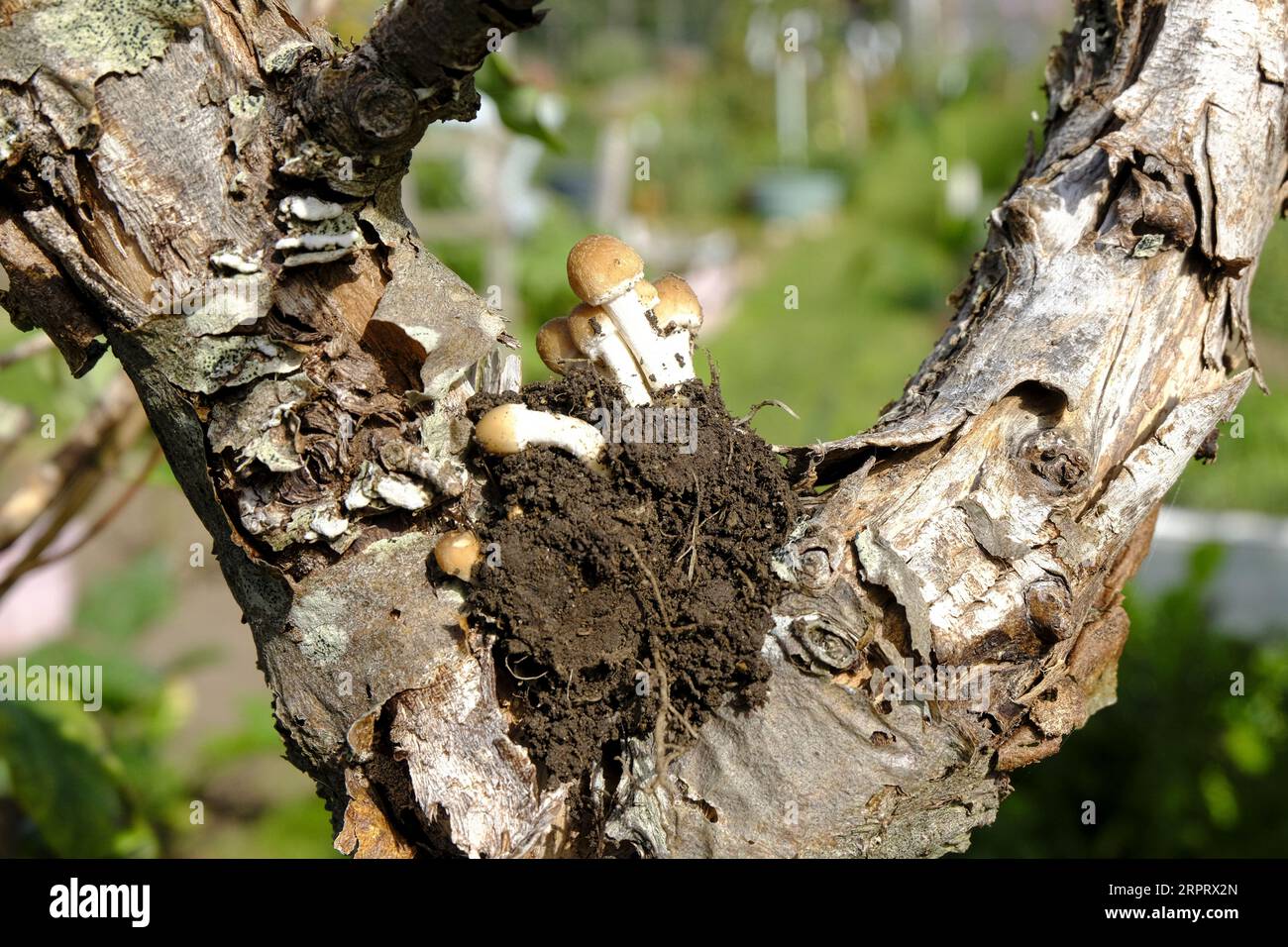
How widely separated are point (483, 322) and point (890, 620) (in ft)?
2.52

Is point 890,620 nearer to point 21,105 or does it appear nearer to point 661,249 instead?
point 21,105

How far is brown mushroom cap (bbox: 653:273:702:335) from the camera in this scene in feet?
6.31

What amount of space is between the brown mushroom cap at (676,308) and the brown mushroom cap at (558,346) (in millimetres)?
161

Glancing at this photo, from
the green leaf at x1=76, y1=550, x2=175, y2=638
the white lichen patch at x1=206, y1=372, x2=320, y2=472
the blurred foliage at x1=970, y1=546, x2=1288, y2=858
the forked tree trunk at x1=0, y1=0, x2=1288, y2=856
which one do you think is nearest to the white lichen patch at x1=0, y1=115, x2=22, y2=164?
the forked tree trunk at x1=0, y1=0, x2=1288, y2=856

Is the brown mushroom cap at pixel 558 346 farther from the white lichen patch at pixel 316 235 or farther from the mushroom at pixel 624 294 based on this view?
the white lichen patch at pixel 316 235

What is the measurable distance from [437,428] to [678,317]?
20.7 inches

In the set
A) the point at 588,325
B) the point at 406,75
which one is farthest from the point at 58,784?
the point at 406,75

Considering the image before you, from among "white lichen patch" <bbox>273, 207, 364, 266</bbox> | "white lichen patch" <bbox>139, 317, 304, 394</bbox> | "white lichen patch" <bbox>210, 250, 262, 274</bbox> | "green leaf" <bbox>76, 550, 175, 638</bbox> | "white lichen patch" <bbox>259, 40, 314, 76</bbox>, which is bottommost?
"white lichen patch" <bbox>139, 317, 304, 394</bbox>

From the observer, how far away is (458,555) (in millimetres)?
1596

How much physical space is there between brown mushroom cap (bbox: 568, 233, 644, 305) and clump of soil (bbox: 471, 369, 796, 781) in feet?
0.96

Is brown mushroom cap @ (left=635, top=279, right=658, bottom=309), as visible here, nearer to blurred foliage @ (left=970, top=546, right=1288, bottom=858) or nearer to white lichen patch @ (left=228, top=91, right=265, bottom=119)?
white lichen patch @ (left=228, top=91, right=265, bottom=119)

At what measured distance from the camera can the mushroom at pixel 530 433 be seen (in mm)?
1617

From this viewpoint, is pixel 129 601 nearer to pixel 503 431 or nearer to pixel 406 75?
pixel 503 431

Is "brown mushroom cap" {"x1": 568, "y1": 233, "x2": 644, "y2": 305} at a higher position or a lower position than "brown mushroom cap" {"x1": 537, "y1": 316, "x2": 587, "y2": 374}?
higher
